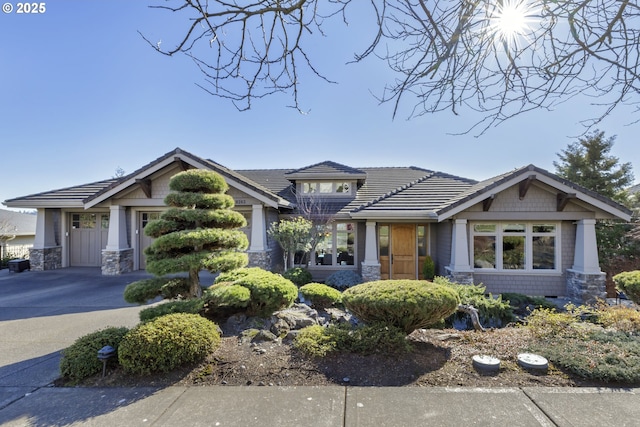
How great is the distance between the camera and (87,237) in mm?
13898

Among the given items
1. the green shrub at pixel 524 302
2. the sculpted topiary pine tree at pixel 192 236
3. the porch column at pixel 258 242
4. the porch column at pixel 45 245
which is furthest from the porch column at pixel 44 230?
the green shrub at pixel 524 302

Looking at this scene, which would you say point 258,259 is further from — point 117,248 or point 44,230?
point 44,230

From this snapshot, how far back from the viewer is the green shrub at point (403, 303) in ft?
14.8

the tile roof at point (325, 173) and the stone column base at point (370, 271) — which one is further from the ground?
the tile roof at point (325, 173)

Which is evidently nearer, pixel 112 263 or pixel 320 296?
pixel 320 296

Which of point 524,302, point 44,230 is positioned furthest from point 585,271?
point 44,230

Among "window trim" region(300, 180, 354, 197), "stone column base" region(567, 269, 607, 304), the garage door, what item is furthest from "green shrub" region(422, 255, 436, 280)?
the garage door

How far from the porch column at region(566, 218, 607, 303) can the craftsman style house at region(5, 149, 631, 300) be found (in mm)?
33

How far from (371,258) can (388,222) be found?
1944 mm

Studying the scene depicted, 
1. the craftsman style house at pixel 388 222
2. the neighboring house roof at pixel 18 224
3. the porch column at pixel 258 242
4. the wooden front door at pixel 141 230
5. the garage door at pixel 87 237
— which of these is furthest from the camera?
the neighboring house roof at pixel 18 224

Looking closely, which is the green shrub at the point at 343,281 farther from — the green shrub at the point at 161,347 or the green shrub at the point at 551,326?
the green shrub at the point at 161,347

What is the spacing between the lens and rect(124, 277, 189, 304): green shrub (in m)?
5.84

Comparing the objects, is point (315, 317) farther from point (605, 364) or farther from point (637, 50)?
point (637, 50)

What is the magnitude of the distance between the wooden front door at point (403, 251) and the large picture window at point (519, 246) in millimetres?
2423
